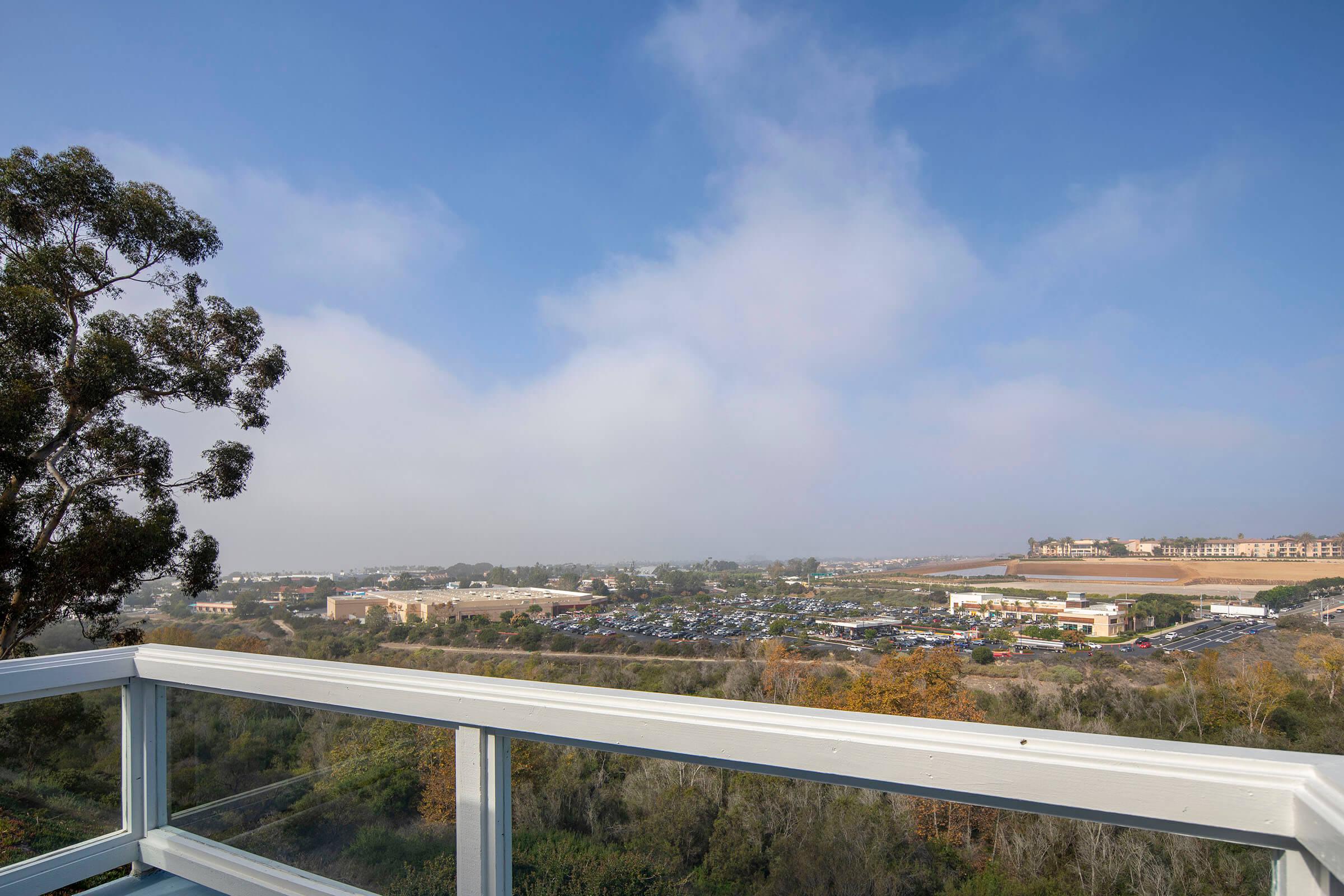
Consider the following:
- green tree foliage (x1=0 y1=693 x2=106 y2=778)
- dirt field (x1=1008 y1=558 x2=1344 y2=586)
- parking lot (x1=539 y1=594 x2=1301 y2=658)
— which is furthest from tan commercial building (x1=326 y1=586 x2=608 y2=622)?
green tree foliage (x1=0 y1=693 x2=106 y2=778)

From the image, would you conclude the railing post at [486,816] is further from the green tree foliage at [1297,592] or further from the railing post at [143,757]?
the green tree foliage at [1297,592]

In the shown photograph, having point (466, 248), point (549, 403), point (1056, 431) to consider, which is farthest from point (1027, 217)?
point (549, 403)

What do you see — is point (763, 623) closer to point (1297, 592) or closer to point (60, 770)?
point (1297, 592)

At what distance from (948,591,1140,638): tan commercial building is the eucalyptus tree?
13553 mm

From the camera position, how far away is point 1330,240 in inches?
672

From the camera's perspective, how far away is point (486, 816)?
1.15 m

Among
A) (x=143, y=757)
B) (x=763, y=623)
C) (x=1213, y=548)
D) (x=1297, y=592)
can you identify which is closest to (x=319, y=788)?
(x=143, y=757)

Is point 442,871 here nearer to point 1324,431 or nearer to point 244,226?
point 244,226

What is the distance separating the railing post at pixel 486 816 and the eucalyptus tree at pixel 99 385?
7.78m

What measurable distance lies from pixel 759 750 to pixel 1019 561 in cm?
1841

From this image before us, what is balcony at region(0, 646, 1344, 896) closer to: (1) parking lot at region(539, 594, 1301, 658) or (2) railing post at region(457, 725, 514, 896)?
(2) railing post at region(457, 725, 514, 896)

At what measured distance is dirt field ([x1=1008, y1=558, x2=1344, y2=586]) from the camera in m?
10.4

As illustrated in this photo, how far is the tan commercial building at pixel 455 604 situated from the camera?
44.2ft

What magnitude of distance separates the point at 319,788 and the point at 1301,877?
1571mm
